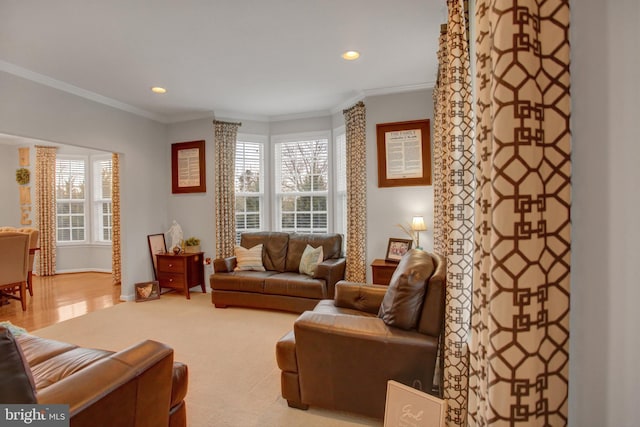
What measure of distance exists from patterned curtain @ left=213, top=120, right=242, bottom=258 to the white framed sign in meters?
3.76

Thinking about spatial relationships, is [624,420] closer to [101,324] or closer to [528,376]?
[528,376]

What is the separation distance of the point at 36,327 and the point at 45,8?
3310 millimetres

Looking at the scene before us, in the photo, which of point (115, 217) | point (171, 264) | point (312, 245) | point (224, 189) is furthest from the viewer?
point (115, 217)

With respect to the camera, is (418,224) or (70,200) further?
(70,200)

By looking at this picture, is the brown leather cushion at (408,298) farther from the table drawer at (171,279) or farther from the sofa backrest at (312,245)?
the table drawer at (171,279)

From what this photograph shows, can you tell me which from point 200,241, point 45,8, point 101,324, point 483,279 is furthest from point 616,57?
point 200,241

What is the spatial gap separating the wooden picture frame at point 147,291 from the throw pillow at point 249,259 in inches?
51.4

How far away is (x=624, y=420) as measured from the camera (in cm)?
64

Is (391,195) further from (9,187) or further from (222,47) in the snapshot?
(9,187)

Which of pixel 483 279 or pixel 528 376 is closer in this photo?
pixel 528 376

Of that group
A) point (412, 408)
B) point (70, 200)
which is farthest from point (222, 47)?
point (70, 200)

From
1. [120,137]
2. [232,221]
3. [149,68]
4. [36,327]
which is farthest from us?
[232,221]

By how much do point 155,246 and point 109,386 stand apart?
417 centimetres

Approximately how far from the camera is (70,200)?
6.49m
